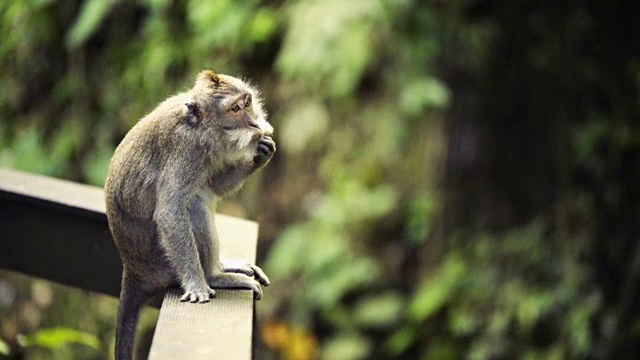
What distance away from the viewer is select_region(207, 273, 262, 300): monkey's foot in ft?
9.57

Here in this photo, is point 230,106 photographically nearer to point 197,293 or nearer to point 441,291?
point 197,293

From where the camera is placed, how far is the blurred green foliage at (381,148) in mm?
5738

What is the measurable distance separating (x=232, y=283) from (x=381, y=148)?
3544mm

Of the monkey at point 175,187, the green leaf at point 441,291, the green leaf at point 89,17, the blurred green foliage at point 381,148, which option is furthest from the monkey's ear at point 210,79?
the green leaf at point 441,291

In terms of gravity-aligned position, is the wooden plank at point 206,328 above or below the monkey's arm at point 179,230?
below

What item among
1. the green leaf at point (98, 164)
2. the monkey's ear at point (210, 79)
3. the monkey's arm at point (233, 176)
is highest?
the green leaf at point (98, 164)

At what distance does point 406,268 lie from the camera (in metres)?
6.67

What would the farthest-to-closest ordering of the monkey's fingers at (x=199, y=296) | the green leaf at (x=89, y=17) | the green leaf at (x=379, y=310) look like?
the green leaf at (x=379, y=310) → the green leaf at (x=89, y=17) → the monkey's fingers at (x=199, y=296)

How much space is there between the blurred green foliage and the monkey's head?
95.2 inches

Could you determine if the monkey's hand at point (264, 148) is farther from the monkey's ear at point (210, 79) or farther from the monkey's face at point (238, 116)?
the monkey's ear at point (210, 79)

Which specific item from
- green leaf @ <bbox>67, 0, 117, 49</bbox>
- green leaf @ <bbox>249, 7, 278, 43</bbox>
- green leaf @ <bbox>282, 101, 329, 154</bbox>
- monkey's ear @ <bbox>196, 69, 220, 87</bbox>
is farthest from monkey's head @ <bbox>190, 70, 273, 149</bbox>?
green leaf @ <bbox>282, 101, 329, 154</bbox>

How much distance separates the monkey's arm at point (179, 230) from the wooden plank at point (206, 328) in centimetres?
6

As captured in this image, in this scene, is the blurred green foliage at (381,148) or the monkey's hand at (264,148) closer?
the monkey's hand at (264,148)

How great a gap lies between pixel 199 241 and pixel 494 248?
3.41 metres
